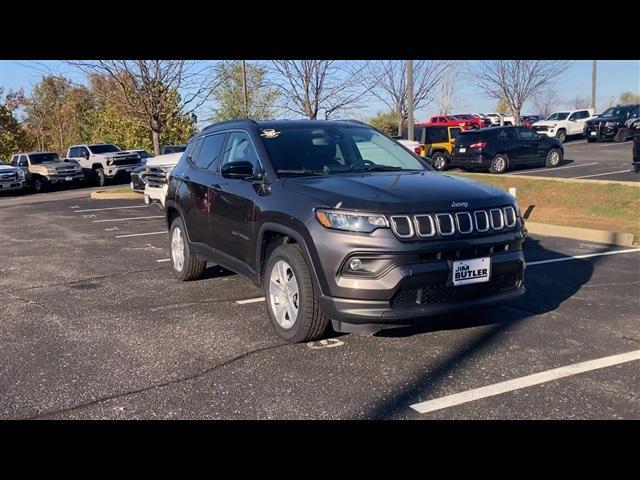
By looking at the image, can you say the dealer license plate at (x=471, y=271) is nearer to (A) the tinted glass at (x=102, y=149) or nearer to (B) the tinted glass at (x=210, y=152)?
(B) the tinted glass at (x=210, y=152)

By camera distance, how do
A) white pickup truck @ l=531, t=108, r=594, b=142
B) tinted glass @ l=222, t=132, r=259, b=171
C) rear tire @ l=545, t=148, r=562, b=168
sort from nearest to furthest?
tinted glass @ l=222, t=132, r=259, b=171 < rear tire @ l=545, t=148, r=562, b=168 < white pickup truck @ l=531, t=108, r=594, b=142

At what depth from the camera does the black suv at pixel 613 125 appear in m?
32.4

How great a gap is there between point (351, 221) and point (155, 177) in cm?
846

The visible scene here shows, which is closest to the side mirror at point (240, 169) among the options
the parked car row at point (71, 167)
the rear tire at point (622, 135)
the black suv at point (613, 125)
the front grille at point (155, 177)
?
the front grille at point (155, 177)

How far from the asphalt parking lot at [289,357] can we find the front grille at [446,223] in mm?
884

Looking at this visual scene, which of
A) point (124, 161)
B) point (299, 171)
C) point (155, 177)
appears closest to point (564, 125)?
point (124, 161)

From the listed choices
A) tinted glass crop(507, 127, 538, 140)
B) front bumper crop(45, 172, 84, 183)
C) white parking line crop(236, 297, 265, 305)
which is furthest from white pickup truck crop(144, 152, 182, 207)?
tinted glass crop(507, 127, 538, 140)

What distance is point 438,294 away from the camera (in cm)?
429

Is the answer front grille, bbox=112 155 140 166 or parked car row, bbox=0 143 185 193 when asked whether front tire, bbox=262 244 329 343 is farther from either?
front grille, bbox=112 155 140 166

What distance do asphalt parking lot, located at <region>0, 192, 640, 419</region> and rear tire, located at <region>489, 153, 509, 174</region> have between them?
1425 centimetres

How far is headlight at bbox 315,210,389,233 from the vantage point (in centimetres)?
421
